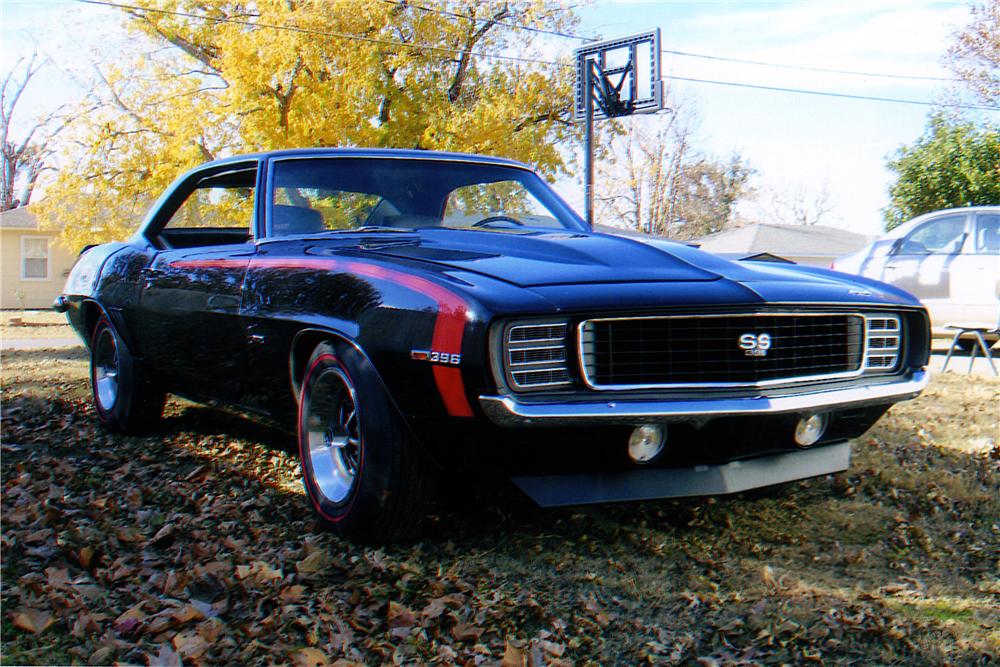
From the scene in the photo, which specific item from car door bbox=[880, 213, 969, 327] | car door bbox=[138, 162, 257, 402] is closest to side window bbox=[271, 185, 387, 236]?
car door bbox=[138, 162, 257, 402]

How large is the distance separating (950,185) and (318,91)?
1711 cm

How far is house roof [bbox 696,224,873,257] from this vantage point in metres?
32.9

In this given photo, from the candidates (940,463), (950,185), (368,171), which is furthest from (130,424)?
(950,185)

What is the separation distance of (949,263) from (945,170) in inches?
661

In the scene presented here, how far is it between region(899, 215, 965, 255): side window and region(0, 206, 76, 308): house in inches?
963

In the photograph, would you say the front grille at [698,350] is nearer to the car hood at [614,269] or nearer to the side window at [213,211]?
the car hood at [614,269]

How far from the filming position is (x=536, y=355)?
3.06 meters

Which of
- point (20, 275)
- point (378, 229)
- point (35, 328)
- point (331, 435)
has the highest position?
point (378, 229)

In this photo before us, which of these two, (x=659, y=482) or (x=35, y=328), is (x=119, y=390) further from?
(x=35, y=328)

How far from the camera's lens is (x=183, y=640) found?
266cm

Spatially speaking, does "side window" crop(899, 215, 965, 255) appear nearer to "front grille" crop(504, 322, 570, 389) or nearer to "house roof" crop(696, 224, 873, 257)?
"front grille" crop(504, 322, 570, 389)

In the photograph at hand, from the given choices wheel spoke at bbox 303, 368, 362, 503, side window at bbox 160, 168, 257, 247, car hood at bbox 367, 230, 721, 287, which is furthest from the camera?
side window at bbox 160, 168, 257, 247

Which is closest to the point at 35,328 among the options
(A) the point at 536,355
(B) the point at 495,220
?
(B) the point at 495,220

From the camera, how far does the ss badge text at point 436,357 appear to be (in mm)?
2988
